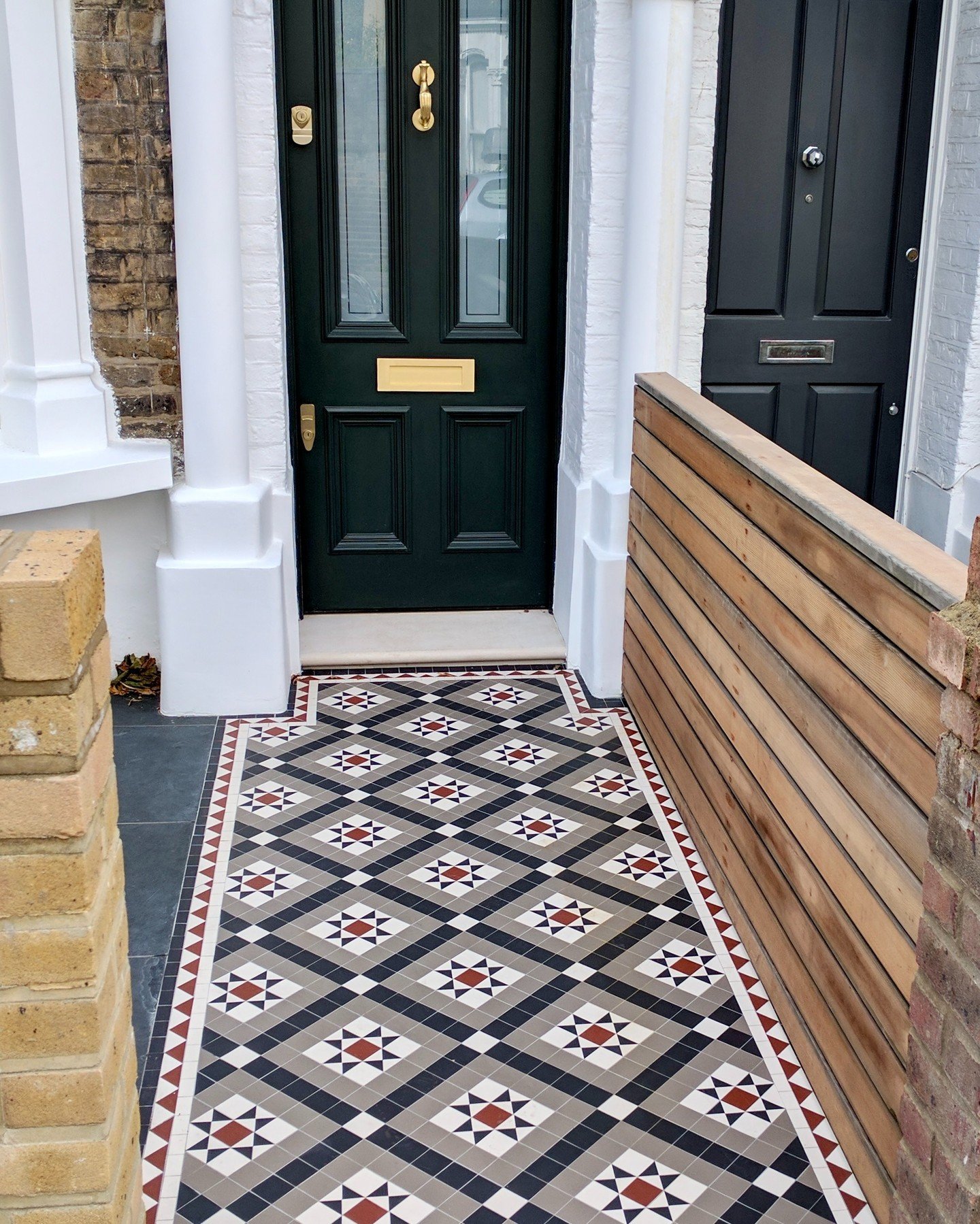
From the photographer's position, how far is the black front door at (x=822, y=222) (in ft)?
14.9

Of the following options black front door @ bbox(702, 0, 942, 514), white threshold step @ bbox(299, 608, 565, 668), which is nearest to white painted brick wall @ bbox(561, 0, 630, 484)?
black front door @ bbox(702, 0, 942, 514)

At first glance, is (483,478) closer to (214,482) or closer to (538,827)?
(214,482)

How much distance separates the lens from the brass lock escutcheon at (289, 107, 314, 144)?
4.60m

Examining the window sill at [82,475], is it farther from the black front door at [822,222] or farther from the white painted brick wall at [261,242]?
the black front door at [822,222]

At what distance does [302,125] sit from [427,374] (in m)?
0.94

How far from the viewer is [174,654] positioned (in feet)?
14.4

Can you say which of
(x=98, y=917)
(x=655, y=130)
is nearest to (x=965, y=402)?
(x=655, y=130)

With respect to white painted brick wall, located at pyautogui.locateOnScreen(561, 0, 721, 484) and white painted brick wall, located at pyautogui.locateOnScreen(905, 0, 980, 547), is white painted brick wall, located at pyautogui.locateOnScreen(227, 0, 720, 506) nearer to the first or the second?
white painted brick wall, located at pyautogui.locateOnScreen(561, 0, 721, 484)

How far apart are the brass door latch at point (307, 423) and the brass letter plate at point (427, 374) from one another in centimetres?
26

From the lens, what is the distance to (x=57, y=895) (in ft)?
5.68

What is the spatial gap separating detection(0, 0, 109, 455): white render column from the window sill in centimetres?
5

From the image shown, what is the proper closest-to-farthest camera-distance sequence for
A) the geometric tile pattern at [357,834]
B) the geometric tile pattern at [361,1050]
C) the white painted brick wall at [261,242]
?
the geometric tile pattern at [361,1050] → the geometric tile pattern at [357,834] → the white painted brick wall at [261,242]

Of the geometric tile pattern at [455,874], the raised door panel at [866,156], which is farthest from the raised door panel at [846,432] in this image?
the geometric tile pattern at [455,874]

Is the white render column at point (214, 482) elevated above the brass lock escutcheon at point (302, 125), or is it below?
below
